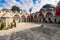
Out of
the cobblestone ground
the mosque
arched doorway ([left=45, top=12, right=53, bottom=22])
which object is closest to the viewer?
the cobblestone ground

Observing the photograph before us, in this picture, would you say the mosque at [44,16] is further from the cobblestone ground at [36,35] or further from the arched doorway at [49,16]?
the cobblestone ground at [36,35]

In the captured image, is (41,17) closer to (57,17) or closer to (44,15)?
(44,15)

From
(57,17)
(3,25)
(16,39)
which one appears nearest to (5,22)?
(3,25)

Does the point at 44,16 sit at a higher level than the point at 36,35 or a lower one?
higher

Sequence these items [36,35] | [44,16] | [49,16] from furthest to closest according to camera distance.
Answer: [44,16]
[49,16]
[36,35]

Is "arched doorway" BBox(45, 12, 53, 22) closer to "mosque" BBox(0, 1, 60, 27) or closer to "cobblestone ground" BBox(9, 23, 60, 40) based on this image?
"mosque" BBox(0, 1, 60, 27)

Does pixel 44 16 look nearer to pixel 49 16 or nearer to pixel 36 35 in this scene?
pixel 49 16

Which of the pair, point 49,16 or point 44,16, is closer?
point 49,16

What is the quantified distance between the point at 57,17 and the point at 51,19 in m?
2.53

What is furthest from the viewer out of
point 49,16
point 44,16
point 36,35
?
point 44,16

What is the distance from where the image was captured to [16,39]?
1041 centimetres

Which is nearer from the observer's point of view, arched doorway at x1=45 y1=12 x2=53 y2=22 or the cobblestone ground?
the cobblestone ground

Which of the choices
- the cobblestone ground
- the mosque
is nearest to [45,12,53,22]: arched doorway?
the mosque

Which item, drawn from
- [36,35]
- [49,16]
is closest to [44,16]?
[49,16]
